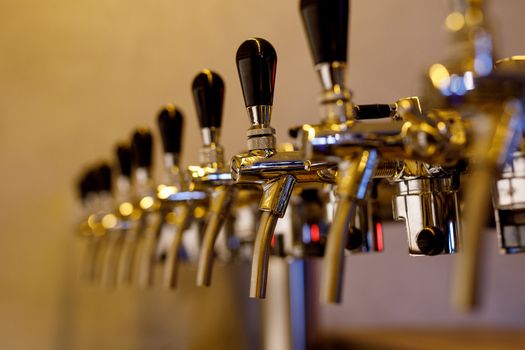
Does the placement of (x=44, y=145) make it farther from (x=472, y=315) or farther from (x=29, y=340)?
(x=472, y=315)

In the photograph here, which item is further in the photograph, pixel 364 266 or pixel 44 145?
pixel 44 145

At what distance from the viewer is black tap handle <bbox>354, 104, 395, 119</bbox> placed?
2.41ft


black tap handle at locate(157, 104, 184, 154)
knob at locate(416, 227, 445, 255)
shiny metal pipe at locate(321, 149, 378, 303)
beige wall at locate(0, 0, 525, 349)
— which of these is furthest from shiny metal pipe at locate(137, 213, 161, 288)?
shiny metal pipe at locate(321, 149, 378, 303)

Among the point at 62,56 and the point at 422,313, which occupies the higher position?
the point at 62,56

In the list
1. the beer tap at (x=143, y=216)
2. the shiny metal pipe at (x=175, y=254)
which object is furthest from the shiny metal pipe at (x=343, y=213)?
the beer tap at (x=143, y=216)

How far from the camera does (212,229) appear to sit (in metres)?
0.87

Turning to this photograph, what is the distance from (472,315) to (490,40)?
140 centimetres

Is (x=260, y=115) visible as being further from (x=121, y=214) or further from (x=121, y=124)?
(x=121, y=124)

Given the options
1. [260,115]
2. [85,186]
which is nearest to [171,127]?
[260,115]

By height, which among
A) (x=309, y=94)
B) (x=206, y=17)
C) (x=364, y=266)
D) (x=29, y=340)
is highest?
(x=206, y=17)

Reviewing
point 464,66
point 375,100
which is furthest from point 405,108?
point 375,100

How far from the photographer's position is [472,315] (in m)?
1.83

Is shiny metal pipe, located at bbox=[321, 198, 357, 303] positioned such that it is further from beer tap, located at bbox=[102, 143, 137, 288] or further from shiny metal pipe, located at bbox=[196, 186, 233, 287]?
beer tap, located at bbox=[102, 143, 137, 288]

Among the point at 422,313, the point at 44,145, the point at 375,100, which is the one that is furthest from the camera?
the point at 44,145
